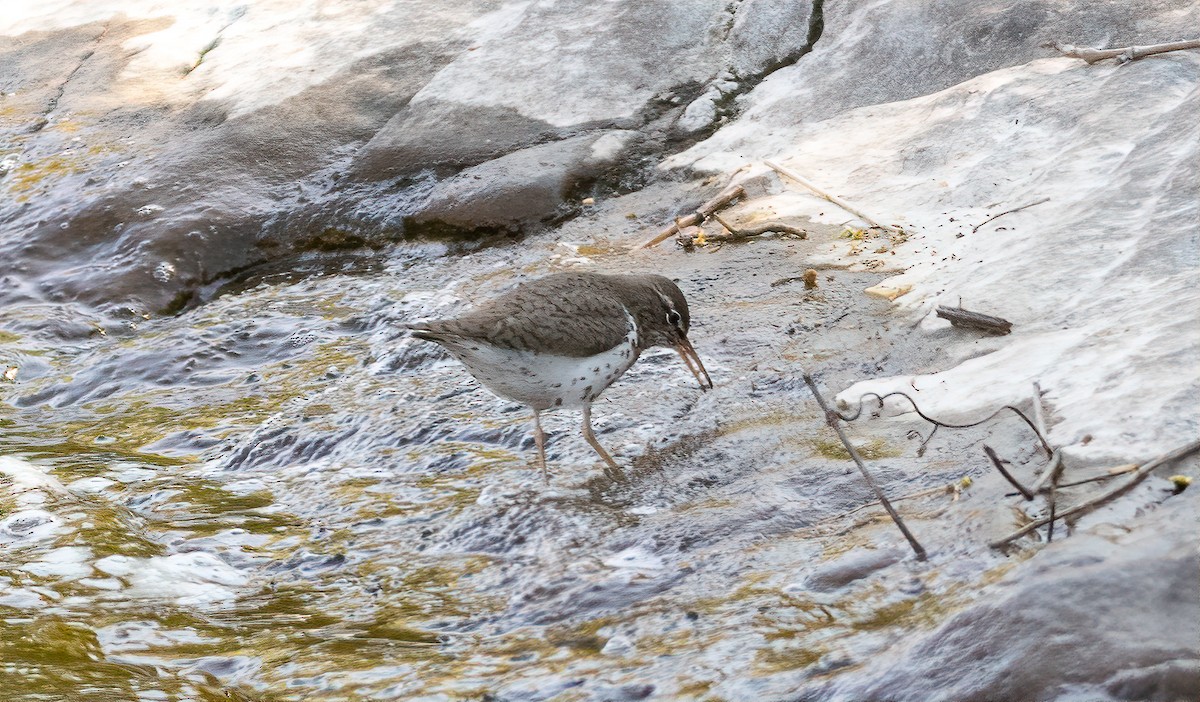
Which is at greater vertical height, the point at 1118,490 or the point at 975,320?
the point at 1118,490

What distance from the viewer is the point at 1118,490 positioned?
10.3 ft

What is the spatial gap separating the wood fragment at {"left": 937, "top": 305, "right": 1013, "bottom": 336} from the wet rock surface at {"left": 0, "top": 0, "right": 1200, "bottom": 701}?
A: 0.20 ft

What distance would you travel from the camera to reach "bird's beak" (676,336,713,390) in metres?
5.99

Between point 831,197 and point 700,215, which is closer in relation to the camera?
point 831,197

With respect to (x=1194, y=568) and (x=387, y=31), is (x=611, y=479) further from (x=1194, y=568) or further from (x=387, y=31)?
(x=387, y=31)

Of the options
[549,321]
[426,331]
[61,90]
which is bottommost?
[61,90]

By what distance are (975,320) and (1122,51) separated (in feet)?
9.63

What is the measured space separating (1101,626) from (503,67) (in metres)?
8.28

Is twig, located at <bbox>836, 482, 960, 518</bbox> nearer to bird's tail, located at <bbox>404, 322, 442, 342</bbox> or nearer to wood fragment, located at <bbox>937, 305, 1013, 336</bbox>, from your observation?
wood fragment, located at <bbox>937, 305, 1013, 336</bbox>

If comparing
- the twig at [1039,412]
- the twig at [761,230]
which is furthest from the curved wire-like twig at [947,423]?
the twig at [761,230]

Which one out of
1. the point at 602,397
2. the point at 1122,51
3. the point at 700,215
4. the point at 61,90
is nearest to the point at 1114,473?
the point at 602,397

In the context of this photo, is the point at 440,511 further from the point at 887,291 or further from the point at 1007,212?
the point at 1007,212

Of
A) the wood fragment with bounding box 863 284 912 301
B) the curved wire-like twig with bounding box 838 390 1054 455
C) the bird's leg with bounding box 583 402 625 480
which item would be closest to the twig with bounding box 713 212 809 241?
the wood fragment with bounding box 863 284 912 301

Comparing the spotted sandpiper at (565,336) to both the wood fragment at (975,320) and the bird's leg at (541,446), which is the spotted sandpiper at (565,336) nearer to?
the bird's leg at (541,446)
